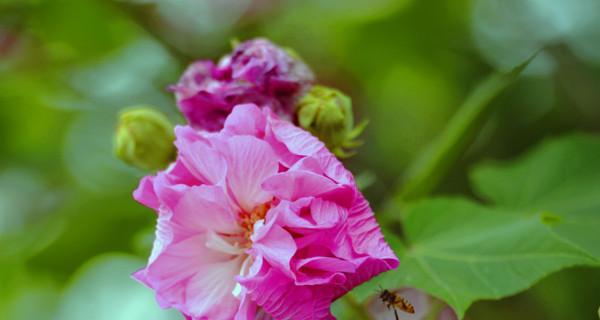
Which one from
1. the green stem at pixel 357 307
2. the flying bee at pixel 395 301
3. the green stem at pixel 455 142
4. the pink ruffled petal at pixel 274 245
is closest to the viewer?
the pink ruffled petal at pixel 274 245

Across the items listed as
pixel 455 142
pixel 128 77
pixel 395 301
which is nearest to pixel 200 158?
pixel 395 301

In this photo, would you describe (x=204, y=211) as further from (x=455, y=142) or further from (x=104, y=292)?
(x=104, y=292)

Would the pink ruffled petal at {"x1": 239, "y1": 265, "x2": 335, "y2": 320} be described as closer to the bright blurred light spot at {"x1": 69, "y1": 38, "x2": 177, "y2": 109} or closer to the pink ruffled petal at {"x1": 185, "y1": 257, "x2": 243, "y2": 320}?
the pink ruffled petal at {"x1": 185, "y1": 257, "x2": 243, "y2": 320}

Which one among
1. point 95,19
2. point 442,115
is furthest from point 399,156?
point 95,19

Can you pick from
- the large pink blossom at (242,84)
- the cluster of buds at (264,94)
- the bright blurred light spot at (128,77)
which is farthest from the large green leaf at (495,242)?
the bright blurred light spot at (128,77)

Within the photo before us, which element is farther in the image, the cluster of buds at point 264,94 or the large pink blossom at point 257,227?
the cluster of buds at point 264,94

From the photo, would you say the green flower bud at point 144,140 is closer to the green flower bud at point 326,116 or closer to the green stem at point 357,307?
the green flower bud at point 326,116

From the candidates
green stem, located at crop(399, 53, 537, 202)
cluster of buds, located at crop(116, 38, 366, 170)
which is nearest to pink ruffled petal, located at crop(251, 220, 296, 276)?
cluster of buds, located at crop(116, 38, 366, 170)
